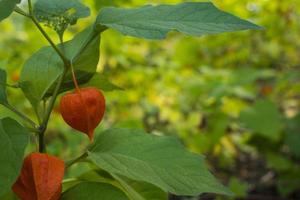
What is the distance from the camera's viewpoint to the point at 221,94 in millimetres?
2504

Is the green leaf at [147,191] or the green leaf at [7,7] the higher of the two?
the green leaf at [7,7]

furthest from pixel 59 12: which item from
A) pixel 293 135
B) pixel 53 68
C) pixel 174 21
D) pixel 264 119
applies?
pixel 293 135

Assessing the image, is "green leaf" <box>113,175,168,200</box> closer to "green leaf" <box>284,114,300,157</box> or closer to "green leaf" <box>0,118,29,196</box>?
"green leaf" <box>0,118,29,196</box>

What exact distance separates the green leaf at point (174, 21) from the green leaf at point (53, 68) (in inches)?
3.1

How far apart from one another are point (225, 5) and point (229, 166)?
97cm

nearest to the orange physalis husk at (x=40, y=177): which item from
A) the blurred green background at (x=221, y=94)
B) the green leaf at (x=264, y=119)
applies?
the blurred green background at (x=221, y=94)

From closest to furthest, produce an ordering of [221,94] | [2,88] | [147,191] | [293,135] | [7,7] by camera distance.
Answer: [7,7] < [2,88] < [147,191] < [221,94] < [293,135]

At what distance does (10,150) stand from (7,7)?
0.55 feet

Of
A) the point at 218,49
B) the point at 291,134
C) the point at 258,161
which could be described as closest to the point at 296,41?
the point at 218,49

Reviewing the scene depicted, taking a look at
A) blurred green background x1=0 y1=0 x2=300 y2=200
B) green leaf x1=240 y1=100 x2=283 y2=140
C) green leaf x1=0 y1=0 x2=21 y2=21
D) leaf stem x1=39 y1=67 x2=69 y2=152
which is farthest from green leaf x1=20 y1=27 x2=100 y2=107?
green leaf x1=240 y1=100 x2=283 y2=140

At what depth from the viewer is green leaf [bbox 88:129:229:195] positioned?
26.8 inches

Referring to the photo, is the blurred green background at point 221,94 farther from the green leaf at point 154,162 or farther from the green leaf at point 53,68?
the green leaf at point 154,162

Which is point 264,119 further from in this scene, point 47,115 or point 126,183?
point 47,115

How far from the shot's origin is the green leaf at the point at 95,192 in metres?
0.71
